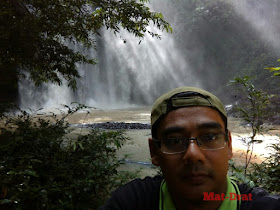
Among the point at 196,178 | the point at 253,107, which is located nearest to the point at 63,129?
the point at 253,107

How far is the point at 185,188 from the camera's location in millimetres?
884

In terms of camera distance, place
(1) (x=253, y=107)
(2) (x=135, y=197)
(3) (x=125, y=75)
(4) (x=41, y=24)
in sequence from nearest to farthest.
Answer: (2) (x=135, y=197), (1) (x=253, y=107), (4) (x=41, y=24), (3) (x=125, y=75)

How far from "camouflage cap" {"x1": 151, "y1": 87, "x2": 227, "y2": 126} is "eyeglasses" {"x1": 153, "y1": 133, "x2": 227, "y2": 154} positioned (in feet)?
0.41

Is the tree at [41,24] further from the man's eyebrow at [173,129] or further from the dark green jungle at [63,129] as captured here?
the man's eyebrow at [173,129]

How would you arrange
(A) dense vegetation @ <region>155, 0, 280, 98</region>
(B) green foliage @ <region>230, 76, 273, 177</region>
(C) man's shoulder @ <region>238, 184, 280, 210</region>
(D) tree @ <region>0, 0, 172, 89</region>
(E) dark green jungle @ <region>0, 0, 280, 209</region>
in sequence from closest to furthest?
(C) man's shoulder @ <region>238, 184, 280, 210</region>
(E) dark green jungle @ <region>0, 0, 280, 209</region>
(B) green foliage @ <region>230, 76, 273, 177</region>
(D) tree @ <region>0, 0, 172, 89</region>
(A) dense vegetation @ <region>155, 0, 280, 98</region>

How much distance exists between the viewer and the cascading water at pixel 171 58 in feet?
87.6

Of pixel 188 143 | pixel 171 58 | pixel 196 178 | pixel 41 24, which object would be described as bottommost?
pixel 196 178

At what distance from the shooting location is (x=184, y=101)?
991mm

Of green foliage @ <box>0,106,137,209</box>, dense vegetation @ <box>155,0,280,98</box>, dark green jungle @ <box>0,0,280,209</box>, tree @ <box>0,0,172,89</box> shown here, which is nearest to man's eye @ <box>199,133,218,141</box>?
dark green jungle @ <box>0,0,280,209</box>

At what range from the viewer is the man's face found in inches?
34.7

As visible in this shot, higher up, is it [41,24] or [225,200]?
[41,24]

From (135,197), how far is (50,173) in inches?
81.1

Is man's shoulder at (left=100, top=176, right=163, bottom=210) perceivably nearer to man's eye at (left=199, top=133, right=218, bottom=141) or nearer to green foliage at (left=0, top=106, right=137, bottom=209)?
man's eye at (left=199, top=133, right=218, bottom=141)

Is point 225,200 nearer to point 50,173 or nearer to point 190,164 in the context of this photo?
point 190,164
